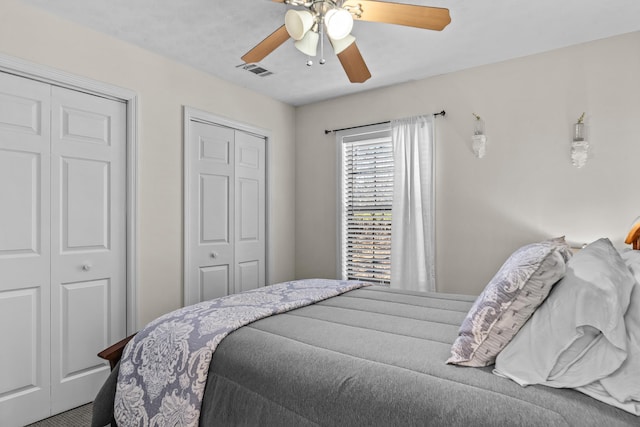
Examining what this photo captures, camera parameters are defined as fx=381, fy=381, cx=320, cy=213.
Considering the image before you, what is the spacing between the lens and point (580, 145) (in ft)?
9.30

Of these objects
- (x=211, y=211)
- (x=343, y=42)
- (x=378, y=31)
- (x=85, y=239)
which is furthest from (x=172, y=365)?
(x=378, y=31)

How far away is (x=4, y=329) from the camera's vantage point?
230 centimetres

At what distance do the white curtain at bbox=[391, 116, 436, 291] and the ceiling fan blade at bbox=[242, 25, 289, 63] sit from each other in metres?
1.77

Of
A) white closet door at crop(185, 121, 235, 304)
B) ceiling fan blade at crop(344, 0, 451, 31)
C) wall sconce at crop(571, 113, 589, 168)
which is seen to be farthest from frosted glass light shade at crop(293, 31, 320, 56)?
wall sconce at crop(571, 113, 589, 168)

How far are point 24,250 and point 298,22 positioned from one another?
2.18 metres

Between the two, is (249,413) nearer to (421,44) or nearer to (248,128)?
(421,44)

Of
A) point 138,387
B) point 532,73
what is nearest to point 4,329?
point 138,387

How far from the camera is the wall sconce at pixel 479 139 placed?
10.7ft

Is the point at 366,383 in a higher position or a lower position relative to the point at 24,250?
lower

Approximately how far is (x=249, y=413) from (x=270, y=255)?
2.75 m

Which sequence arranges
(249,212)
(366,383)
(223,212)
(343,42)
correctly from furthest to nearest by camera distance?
(249,212) → (223,212) → (343,42) → (366,383)

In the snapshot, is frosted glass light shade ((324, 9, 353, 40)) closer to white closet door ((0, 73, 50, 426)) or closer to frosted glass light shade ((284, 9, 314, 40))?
frosted glass light shade ((284, 9, 314, 40))

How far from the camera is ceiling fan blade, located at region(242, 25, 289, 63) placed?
2152 millimetres

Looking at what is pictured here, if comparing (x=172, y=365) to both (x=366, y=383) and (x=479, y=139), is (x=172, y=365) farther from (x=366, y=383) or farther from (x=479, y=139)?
(x=479, y=139)
